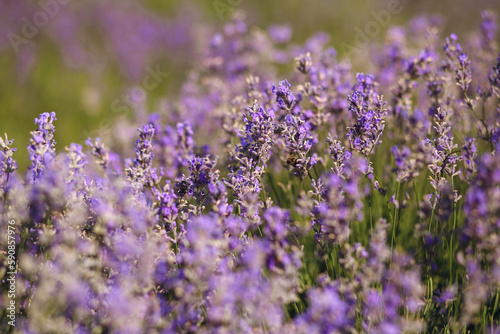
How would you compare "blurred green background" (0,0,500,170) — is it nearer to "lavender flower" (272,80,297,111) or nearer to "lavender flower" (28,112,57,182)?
"lavender flower" (28,112,57,182)

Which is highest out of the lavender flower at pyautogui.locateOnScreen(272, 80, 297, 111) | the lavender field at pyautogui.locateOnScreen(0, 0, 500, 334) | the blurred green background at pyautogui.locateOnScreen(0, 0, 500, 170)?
the blurred green background at pyautogui.locateOnScreen(0, 0, 500, 170)

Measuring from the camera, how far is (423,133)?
8.23 feet

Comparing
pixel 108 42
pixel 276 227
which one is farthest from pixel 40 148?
pixel 108 42

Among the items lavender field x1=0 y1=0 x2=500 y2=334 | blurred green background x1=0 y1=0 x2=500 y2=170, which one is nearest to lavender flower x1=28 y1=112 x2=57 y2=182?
lavender field x1=0 y1=0 x2=500 y2=334

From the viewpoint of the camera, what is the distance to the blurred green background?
538 cm

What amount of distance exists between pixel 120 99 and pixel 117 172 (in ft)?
11.2

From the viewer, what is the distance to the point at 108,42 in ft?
24.4

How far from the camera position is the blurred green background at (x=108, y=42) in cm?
538

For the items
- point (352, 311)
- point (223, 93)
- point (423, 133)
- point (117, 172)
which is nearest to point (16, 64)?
point (223, 93)

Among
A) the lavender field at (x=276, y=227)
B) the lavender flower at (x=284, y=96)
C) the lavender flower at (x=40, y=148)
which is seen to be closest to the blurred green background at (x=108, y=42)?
the lavender field at (x=276, y=227)

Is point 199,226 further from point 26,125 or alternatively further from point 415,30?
point 415,30

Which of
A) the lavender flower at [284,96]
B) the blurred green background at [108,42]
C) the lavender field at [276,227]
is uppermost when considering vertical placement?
the blurred green background at [108,42]

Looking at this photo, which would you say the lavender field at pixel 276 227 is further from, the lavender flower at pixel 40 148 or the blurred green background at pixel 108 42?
the blurred green background at pixel 108 42

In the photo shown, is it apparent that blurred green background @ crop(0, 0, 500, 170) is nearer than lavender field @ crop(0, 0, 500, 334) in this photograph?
No
